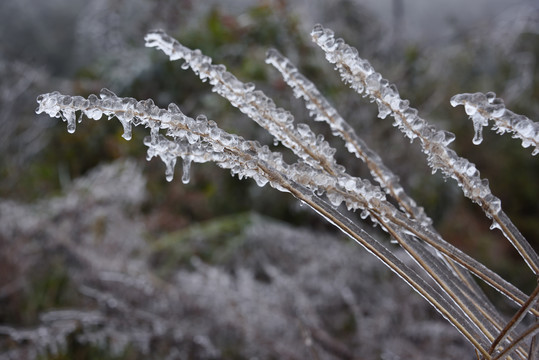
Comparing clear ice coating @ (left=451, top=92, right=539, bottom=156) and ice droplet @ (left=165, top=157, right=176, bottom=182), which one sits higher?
clear ice coating @ (left=451, top=92, right=539, bottom=156)

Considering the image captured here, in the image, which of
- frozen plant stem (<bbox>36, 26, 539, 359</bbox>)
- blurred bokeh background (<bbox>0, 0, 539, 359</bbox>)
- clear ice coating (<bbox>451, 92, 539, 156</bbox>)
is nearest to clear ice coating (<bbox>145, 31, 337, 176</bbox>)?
frozen plant stem (<bbox>36, 26, 539, 359</bbox>)

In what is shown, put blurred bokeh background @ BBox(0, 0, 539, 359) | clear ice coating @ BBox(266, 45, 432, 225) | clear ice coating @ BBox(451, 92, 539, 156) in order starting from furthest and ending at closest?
blurred bokeh background @ BBox(0, 0, 539, 359) → clear ice coating @ BBox(266, 45, 432, 225) → clear ice coating @ BBox(451, 92, 539, 156)

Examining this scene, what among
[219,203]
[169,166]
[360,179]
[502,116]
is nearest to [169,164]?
[169,166]

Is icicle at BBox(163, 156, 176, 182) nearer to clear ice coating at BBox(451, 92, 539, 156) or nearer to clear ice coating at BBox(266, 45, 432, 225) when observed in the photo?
clear ice coating at BBox(266, 45, 432, 225)

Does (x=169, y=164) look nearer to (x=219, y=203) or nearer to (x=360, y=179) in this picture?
(x=360, y=179)

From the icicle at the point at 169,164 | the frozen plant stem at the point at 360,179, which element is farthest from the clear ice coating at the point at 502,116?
the icicle at the point at 169,164

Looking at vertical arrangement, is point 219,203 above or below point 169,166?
above

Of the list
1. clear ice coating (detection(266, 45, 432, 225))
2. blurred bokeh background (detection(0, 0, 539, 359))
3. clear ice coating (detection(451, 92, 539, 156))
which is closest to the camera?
clear ice coating (detection(451, 92, 539, 156))

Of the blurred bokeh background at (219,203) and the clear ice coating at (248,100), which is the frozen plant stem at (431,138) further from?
the blurred bokeh background at (219,203)

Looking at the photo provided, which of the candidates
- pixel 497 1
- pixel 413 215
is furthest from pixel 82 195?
pixel 497 1

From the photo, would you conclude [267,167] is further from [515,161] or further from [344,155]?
[515,161]
